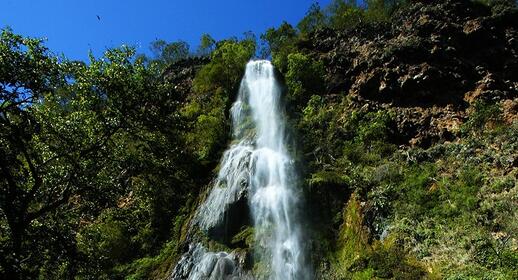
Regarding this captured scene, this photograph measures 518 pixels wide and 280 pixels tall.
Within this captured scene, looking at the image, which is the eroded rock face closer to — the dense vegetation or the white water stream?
the dense vegetation

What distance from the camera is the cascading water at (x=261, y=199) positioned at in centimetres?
2052

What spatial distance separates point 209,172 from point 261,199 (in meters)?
6.96

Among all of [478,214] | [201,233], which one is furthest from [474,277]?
[201,233]

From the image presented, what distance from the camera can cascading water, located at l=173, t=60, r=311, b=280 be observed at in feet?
67.3

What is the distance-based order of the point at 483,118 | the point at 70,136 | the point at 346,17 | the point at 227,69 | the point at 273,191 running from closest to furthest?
the point at 70,136, the point at 483,118, the point at 273,191, the point at 227,69, the point at 346,17

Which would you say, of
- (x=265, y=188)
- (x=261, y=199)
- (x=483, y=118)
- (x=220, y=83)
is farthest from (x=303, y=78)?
(x=483, y=118)

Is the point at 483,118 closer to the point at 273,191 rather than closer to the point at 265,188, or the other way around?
the point at 273,191

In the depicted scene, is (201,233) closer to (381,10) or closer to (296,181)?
(296,181)

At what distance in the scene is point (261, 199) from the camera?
77.7 feet

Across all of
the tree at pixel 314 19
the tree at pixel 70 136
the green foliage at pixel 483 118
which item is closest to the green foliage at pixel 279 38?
the tree at pixel 314 19

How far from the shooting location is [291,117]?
33.1 m

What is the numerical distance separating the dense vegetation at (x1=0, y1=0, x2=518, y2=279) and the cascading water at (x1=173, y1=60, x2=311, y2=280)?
1082 mm

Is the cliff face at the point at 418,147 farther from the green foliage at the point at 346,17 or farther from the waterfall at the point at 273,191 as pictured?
the green foliage at the point at 346,17

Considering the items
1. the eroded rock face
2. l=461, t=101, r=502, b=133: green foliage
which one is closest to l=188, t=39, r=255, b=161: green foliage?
the eroded rock face
